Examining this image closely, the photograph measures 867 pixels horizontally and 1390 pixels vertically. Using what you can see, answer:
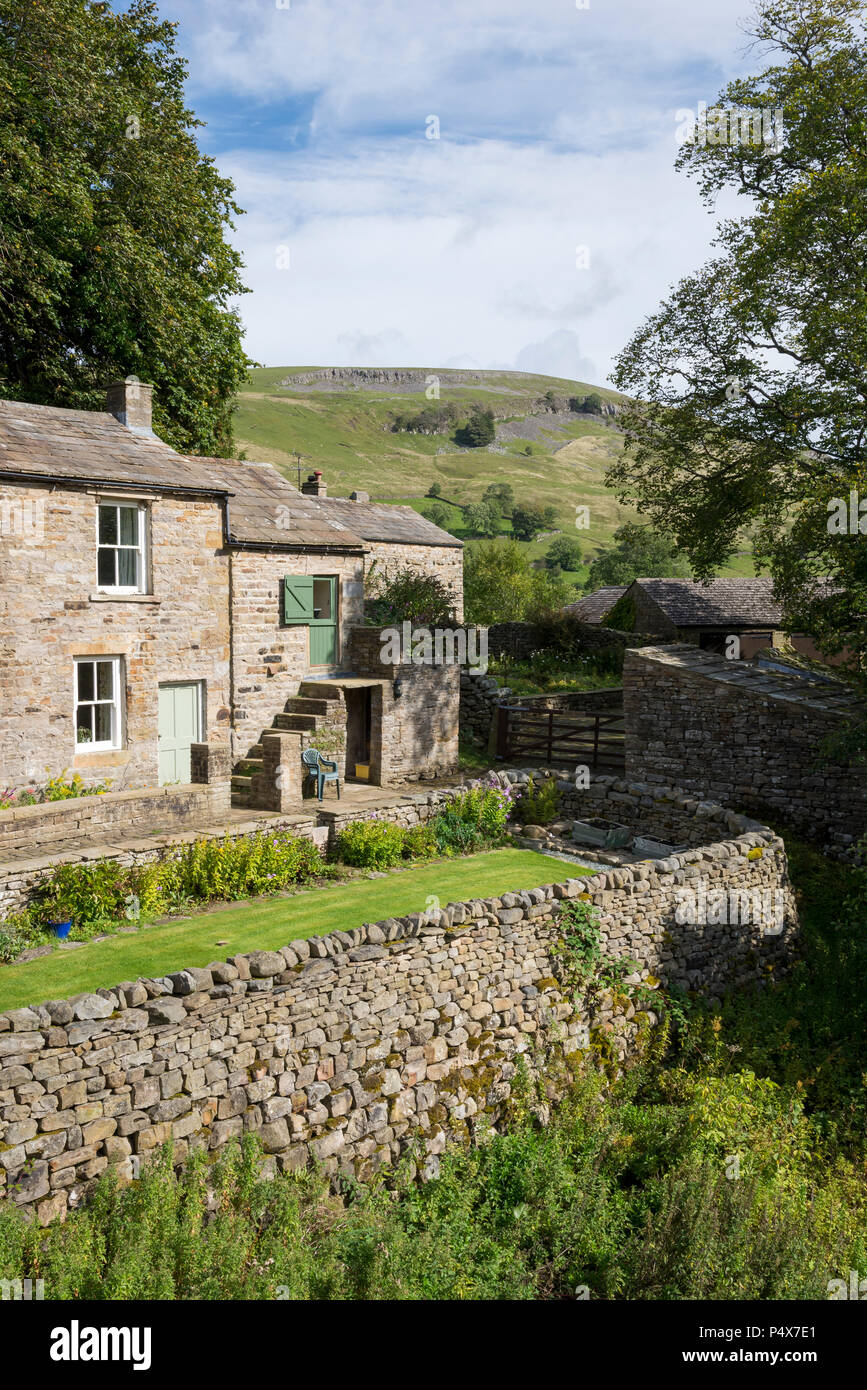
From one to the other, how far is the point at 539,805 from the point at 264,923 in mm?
8111

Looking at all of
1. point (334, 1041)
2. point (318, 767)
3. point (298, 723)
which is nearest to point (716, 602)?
point (298, 723)

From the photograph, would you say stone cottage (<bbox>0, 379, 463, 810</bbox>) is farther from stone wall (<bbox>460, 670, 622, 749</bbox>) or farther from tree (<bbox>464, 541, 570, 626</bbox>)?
tree (<bbox>464, 541, 570, 626</bbox>)

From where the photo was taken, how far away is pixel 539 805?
18.4 m

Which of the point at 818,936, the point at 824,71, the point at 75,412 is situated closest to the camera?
the point at 818,936

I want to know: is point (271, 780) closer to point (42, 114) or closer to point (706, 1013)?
point (706, 1013)

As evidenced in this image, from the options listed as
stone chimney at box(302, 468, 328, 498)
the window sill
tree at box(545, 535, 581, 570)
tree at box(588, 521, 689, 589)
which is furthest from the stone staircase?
tree at box(545, 535, 581, 570)

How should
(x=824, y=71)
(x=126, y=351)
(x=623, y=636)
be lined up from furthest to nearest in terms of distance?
(x=623, y=636) → (x=126, y=351) → (x=824, y=71)

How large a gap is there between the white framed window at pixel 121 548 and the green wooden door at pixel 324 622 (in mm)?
4866

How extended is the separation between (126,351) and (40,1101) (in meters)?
21.7

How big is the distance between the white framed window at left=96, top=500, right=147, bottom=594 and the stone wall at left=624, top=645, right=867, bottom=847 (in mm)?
10651

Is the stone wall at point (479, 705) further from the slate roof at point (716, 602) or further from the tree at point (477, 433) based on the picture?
the tree at point (477, 433)

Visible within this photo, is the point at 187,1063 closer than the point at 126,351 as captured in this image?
Yes

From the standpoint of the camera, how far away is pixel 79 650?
52.0 feet
